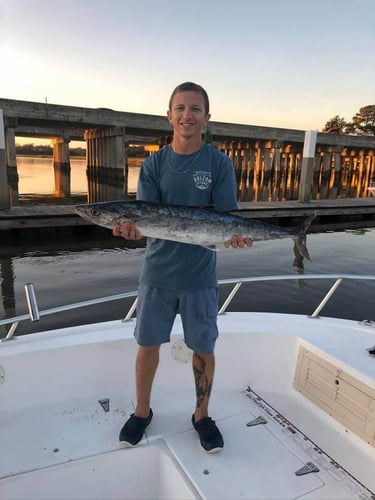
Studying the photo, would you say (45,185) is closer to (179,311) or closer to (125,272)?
(125,272)

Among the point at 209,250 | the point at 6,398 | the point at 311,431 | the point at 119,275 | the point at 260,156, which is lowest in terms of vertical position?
the point at 119,275

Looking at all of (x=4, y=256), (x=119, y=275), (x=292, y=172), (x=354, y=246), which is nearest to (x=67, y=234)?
(x=4, y=256)

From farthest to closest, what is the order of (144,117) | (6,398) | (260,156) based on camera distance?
(260,156), (144,117), (6,398)

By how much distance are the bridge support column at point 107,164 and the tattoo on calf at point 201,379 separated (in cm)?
2731

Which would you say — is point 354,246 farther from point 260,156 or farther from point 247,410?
point 260,156

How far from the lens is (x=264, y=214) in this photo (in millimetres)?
19672

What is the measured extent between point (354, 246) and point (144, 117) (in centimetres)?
2430

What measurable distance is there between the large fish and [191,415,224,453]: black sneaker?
4.85 ft

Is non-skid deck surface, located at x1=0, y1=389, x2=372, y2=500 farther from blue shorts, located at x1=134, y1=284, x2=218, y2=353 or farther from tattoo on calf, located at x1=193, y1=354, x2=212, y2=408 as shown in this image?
blue shorts, located at x1=134, y1=284, x2=218, y2=353

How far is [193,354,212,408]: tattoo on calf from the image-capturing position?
115 inches

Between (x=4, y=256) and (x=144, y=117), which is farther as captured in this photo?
(x=144, y=117)

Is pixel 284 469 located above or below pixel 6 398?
below

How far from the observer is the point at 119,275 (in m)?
12.5

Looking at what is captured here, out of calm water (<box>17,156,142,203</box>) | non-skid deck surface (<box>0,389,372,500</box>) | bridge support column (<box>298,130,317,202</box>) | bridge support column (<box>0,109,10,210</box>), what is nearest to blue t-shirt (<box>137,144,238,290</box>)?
non-skid deck surface (<box>0,389,372,500</box>)
